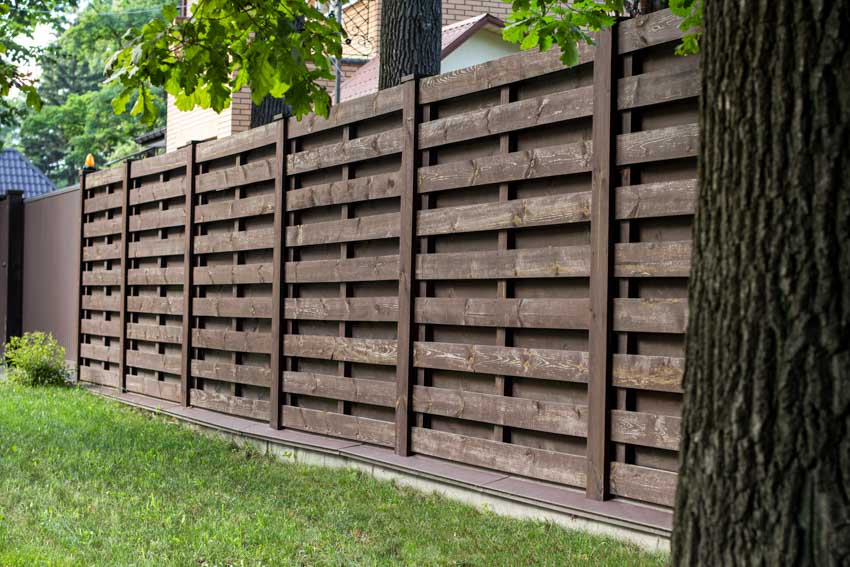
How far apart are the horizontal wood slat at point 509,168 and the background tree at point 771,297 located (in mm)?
2639

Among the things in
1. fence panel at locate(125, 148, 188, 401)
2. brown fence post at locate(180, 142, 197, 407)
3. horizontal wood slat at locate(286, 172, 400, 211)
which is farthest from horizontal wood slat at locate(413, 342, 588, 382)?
fence panel at locate(125, 148, 188, 401)

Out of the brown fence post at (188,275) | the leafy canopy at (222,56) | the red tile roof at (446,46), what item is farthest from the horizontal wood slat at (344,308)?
the red tile roof at (446,46)

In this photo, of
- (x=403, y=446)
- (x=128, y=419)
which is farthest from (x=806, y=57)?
(x=128, y=419)

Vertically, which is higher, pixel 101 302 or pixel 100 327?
pixel 101 302

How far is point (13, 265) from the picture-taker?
45.8 ft

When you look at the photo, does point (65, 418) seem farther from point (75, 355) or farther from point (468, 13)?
point (468, 13)

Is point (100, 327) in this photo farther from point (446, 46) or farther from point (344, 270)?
point (446, 46)

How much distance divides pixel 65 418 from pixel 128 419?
1.73ft

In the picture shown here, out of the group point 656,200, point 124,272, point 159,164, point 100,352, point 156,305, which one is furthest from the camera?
point 100,352

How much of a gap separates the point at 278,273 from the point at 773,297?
575 cm

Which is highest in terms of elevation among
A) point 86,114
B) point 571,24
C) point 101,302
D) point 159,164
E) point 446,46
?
point 86,114

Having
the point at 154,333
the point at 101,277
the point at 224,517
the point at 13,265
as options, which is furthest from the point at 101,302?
the point at 224,517

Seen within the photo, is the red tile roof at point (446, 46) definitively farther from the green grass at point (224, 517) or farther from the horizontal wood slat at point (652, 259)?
the horizontal wood slat at point (652, 259)

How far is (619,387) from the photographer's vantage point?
4.83 metres
